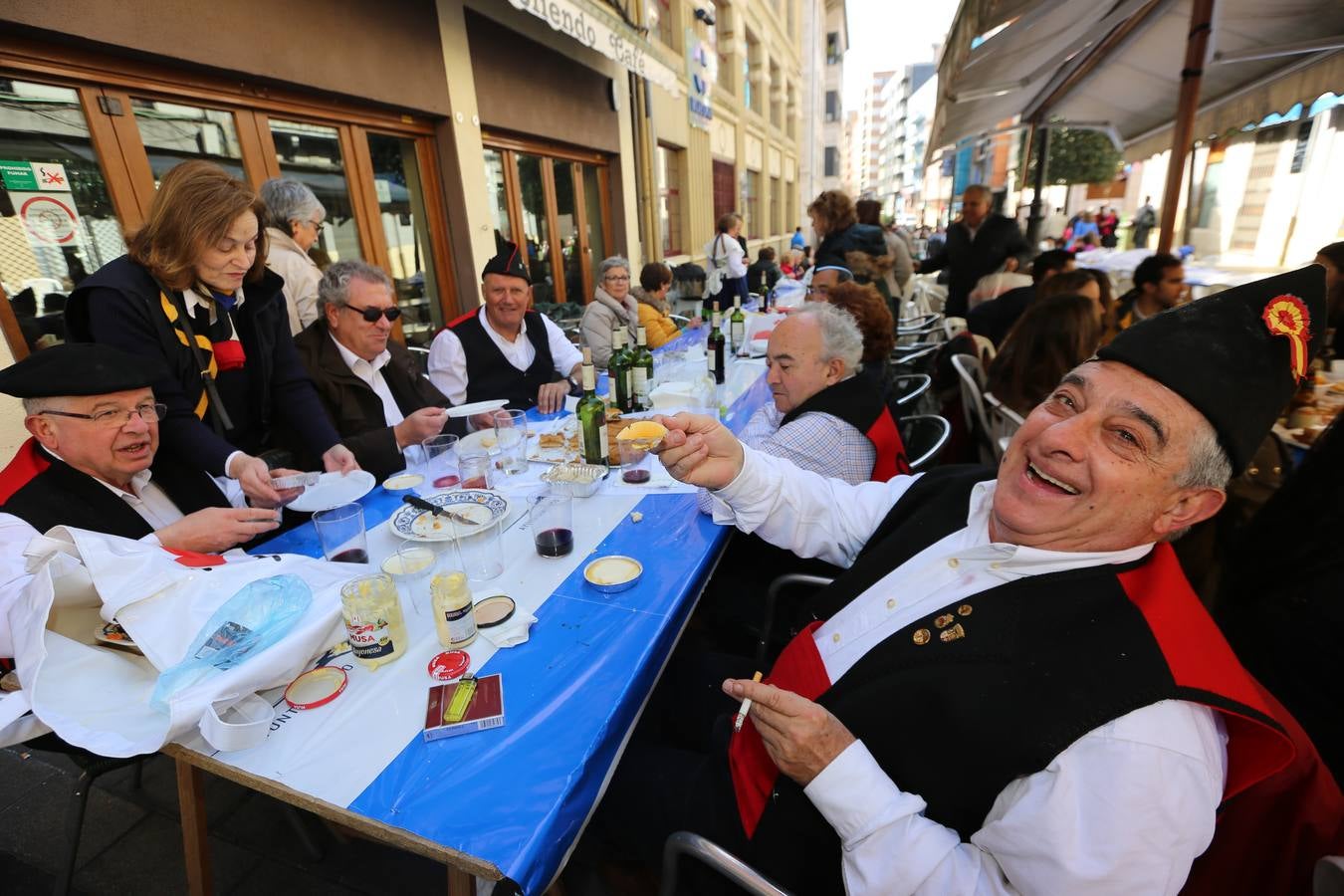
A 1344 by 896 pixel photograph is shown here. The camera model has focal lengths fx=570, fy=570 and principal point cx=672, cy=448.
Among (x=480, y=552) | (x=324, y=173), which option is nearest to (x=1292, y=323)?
(x=480, y=552)

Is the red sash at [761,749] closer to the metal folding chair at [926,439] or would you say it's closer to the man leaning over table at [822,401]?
the man leaning over table at [822,401]

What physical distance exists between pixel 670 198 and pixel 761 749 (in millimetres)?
12510

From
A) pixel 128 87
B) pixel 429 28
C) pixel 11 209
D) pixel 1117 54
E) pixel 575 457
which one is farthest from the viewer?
pixel 1117 54

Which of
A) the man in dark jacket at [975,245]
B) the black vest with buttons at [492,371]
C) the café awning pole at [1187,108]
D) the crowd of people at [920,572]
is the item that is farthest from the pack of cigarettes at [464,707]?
the man in dark jacket at [975,245]

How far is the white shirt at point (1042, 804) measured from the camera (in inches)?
32.9

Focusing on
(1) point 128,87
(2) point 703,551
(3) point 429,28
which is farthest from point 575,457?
(3) point 429,28

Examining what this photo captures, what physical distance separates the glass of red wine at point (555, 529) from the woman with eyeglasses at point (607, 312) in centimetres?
292

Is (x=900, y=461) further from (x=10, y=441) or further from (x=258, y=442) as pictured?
(x=10, y=441)

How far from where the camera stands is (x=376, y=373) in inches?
118

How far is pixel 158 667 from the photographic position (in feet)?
3.65

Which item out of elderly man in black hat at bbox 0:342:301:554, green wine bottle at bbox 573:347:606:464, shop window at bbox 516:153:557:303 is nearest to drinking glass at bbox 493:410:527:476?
green wine bottle at bbox 573:347:606:464

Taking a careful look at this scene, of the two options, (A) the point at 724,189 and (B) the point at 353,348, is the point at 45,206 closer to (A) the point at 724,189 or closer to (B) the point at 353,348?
(B) the point at 353,348

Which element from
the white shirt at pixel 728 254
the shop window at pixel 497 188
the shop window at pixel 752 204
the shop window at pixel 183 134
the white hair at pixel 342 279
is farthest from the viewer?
the shop window at pixel 752 204

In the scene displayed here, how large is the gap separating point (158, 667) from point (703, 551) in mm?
1288
